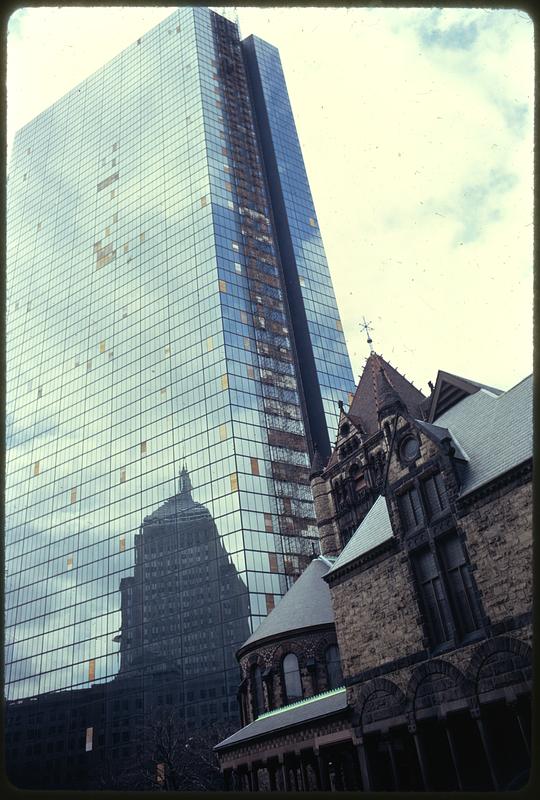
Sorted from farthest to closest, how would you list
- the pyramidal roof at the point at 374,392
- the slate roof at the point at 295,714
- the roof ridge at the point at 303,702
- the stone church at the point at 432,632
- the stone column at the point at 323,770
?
1. the pyramidal roof at the point at 374,392
2. the roof ridge at the point at 303,702
3. the slate roof at the point at 295,714
4. the stone column at the point at 323,770
5. the stone church at the point at 432,632

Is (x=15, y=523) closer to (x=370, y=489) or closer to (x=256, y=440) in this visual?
(x=256, y=440)

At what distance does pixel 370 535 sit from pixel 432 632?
212 inches

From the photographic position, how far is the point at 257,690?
36.0 m

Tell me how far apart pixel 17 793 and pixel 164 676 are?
65.6 meters

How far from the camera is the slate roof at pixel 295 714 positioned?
1058 inches

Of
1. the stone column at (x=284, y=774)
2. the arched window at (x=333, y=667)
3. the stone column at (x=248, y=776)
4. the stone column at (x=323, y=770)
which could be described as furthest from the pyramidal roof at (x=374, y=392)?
the stone column at (x=323, y=770)

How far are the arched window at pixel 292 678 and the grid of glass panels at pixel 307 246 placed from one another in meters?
56.4

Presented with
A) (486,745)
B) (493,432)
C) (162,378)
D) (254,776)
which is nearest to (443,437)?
(493,432)

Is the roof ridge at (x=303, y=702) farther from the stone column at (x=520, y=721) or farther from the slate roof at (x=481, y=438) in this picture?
the stone column at (x=520, y=721)

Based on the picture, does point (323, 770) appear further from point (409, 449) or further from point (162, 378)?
point (162, 378)

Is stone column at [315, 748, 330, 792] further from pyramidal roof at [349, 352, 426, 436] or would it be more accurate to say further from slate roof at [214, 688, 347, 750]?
pyramidal roof at [349, 352, 426, 436]

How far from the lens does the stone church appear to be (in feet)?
64.9

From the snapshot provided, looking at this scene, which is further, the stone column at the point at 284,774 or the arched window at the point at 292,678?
the arched window at the point at 292,678

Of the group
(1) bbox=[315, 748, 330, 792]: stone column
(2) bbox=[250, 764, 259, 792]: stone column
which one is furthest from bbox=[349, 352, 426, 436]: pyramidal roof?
(1) bbox=[315, 748, 330, 792]: stone column
